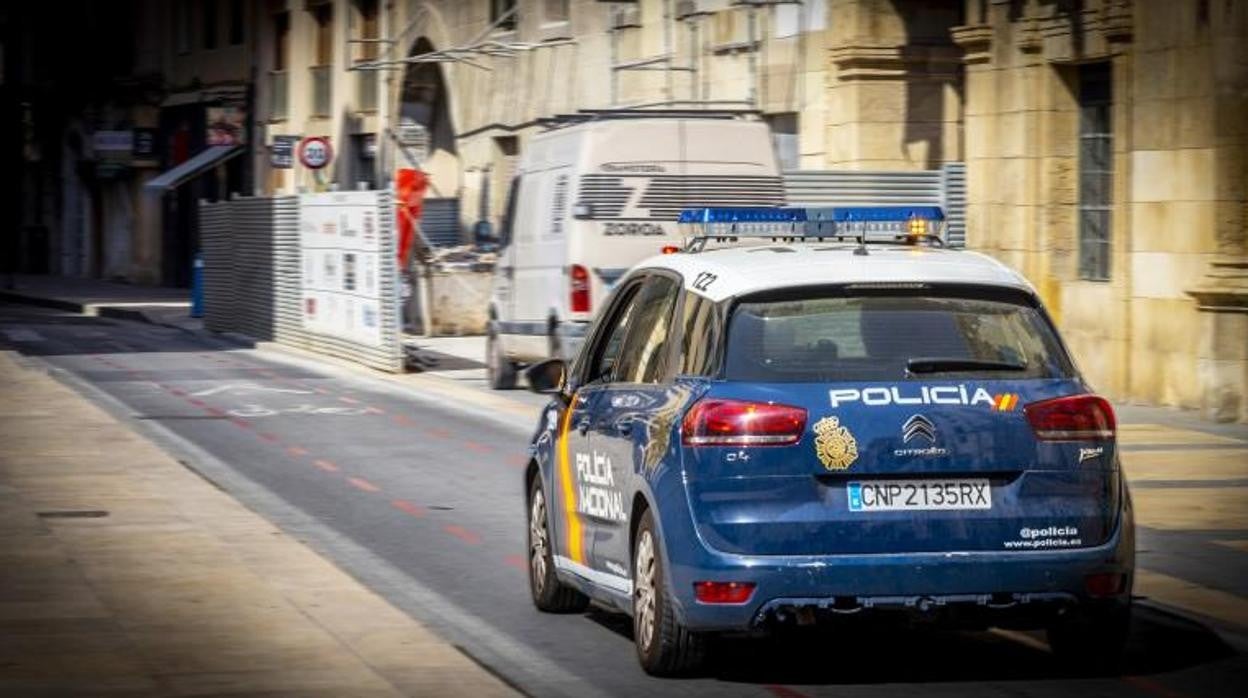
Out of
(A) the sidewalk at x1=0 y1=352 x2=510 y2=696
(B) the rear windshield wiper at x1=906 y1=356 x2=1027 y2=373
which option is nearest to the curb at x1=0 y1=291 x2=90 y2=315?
(A) the sidewalk at x1=0 y1=352 x2=510 y2=696

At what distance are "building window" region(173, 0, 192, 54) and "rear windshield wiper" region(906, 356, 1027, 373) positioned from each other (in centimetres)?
5840

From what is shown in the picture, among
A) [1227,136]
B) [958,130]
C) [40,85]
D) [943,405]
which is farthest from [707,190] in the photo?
[40,85]

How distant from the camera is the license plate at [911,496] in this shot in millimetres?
8898

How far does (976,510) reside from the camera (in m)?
8.94

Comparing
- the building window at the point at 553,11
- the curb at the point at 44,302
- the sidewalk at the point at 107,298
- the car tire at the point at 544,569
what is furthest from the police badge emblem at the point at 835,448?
the curb at the point at 44,302

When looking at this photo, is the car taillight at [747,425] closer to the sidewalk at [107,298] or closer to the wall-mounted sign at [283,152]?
the sidewalk at [107,298]

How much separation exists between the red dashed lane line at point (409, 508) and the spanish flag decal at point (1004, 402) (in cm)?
713

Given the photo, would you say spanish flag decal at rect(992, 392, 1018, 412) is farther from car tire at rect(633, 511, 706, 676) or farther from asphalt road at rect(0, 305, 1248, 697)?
car tire at rect(633, 511, 706, 676)

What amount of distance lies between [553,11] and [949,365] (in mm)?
33782

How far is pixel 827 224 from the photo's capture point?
33.7ft

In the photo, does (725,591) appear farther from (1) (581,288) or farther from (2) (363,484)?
(1) (581,288)

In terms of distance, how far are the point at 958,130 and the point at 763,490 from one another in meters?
23.1

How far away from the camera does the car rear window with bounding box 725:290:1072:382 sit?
9.13 m

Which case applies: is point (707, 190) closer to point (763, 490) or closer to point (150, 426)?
point (150, 426)
